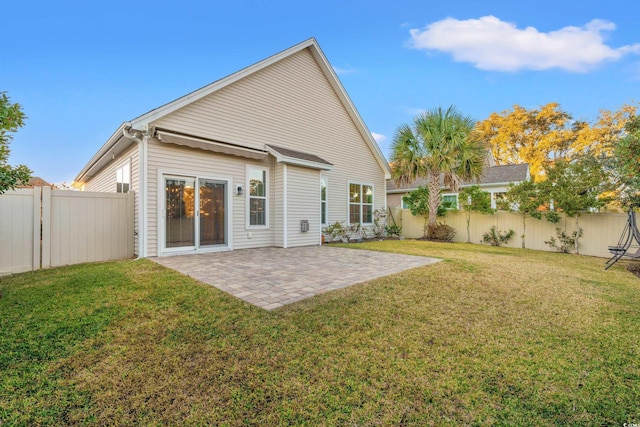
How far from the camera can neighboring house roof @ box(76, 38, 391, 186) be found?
7118 millimetres

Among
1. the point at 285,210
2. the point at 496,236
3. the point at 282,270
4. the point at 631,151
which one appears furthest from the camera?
the point at 496,236

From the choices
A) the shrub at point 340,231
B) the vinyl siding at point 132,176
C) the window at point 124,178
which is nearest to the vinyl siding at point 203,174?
the vinyl siding at point 132,176

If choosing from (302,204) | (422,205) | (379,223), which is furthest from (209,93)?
(422,205)

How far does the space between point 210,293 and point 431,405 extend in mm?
3279

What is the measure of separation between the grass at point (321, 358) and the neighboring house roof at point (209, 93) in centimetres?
448

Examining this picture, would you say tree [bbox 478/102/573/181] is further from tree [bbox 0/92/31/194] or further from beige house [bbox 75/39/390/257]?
tree [bbox 0/92/31/194]

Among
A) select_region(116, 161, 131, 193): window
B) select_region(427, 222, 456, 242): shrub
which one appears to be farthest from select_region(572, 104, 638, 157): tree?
select_region(116, 161, 131, 193): window

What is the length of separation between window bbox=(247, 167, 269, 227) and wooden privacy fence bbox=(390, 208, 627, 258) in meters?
8.60

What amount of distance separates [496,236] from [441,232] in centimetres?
219

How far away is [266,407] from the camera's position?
1847 mm

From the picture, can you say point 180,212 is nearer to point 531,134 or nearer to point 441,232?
point 441,232

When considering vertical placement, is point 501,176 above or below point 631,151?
above

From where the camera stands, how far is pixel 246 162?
9.15 metres

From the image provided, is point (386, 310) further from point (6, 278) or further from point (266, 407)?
point (6, 278)
